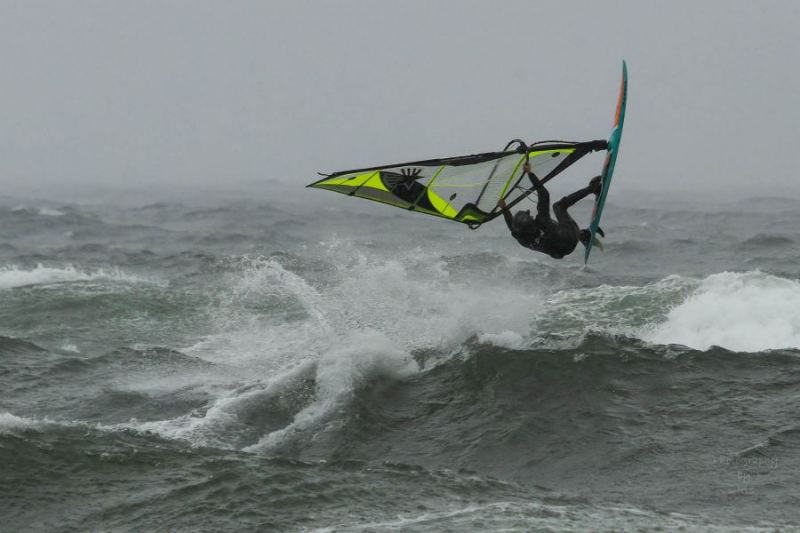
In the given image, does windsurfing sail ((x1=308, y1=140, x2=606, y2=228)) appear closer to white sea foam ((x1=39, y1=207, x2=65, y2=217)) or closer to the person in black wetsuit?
the person in black wetsuit

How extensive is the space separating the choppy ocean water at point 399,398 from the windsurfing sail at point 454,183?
83.5 inches

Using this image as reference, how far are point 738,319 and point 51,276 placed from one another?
500 inches

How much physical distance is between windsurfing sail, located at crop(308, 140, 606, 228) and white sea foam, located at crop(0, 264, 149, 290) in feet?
31.3

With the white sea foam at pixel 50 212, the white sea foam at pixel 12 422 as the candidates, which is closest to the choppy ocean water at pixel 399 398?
the white sea foam at pixel 12 422

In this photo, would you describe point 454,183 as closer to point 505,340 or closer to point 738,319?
point 505,340

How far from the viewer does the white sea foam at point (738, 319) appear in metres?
12.8

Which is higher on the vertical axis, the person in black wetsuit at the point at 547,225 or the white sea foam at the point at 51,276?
the person in black wetsuit at the point at 547,225

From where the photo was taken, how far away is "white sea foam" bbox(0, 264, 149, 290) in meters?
17.5

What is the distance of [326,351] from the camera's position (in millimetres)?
11703

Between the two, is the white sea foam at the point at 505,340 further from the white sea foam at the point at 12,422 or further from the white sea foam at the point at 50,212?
the white sea foam at the point at 50,212

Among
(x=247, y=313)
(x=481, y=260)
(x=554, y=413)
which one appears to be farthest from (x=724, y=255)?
(x=554, y=413)

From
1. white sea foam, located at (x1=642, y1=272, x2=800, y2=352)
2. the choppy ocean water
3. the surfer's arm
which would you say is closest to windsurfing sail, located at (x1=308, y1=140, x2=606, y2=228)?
the surfer's arm

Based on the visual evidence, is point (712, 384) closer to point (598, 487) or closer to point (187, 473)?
point (598, 487)

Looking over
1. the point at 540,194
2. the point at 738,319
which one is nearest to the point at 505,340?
the point at 540,194
